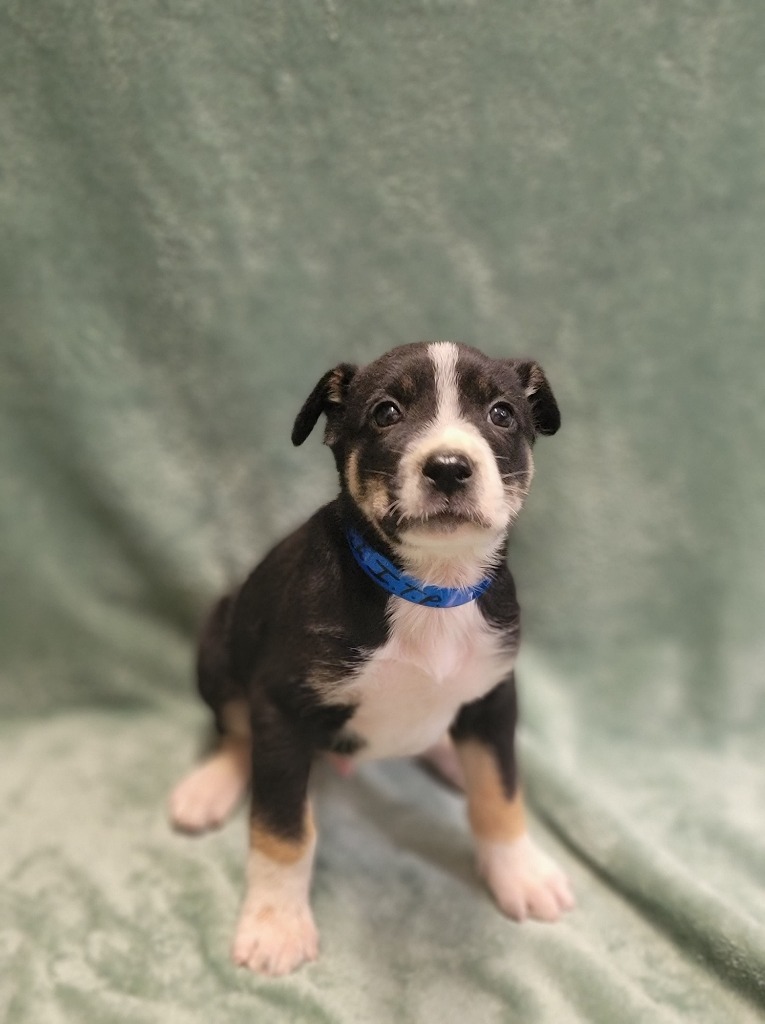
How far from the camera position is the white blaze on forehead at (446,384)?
4.99 feet

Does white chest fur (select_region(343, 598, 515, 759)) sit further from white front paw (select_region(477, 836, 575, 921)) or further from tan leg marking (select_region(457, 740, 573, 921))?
white front paw (select_region(477, 836, 575, 921))

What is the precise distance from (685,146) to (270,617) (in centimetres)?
162

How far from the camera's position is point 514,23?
85.8 inches

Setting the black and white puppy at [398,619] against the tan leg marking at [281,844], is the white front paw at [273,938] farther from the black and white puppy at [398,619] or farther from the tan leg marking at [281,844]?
the tan leg marking at [281,844]

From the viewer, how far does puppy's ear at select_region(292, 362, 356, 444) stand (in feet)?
5.53

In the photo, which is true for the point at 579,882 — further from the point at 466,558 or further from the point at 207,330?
the point at 207,330

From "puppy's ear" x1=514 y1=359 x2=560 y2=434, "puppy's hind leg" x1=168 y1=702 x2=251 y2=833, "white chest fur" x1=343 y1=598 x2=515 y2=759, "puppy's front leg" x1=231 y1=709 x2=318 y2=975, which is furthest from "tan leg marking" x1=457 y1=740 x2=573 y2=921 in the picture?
"puppy's ear" x1=514 y1=359 x2=560 y2=434

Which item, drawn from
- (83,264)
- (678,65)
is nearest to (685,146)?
(678,65)

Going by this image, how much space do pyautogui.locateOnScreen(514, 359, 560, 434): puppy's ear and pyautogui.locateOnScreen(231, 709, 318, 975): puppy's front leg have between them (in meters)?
0.81

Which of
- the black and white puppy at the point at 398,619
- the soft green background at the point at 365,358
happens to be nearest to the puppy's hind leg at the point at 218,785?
the soft green background at the point at 365,358

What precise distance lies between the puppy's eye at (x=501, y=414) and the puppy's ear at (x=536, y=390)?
0.13 metres

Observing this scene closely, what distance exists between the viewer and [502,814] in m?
1.92

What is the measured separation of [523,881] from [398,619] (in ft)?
2.36

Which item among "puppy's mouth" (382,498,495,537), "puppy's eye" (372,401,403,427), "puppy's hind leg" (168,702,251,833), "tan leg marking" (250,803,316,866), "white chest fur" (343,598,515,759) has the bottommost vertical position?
"puppy's hind leg" (168,702,251,833)
